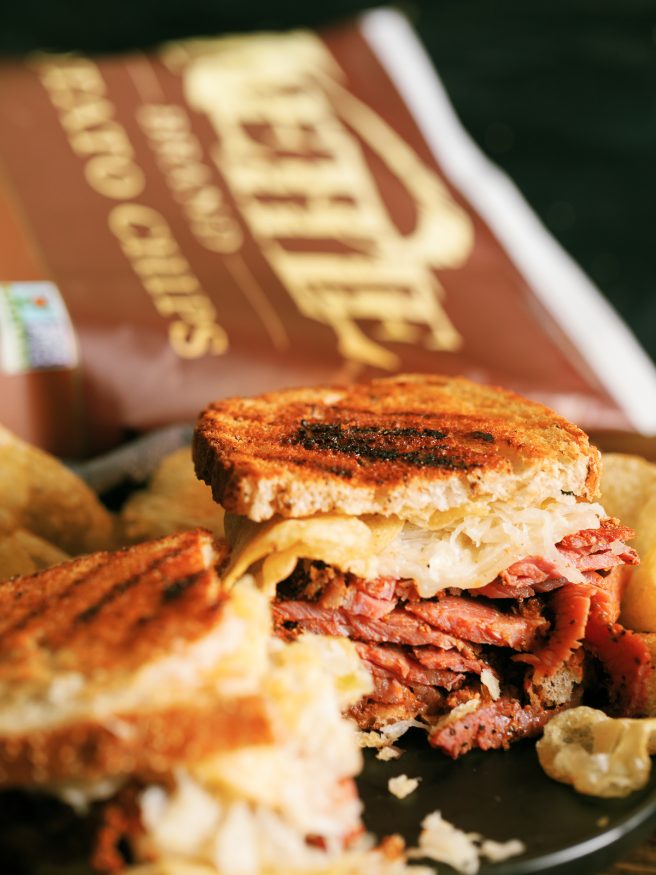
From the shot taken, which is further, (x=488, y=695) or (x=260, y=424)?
(x=260, y=424)

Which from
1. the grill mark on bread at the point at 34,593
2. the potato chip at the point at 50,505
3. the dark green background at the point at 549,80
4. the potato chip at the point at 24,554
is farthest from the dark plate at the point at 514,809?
the dark green background at the point at 549,80

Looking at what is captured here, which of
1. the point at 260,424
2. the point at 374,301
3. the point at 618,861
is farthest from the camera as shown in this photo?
the point at 374,301

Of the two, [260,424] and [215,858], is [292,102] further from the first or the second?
[215,858]

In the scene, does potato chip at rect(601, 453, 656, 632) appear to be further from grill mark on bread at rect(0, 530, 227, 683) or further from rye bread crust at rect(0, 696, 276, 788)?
rye bread crust at rect(0, 696, 276, 788)

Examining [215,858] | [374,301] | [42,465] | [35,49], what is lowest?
[374,301]

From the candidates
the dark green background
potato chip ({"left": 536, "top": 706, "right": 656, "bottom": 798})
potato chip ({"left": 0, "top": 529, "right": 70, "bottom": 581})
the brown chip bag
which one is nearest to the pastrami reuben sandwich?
potato chip ({"left": 536, "top": 706, "right": 656, "bottom": 798})

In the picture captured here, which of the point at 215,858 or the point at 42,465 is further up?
the point at 215,858

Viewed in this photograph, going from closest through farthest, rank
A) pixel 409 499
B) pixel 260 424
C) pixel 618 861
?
pixel 618 861, pixel 409 499, pixel 260 424

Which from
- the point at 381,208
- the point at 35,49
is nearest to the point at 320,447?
the point at 381,208
